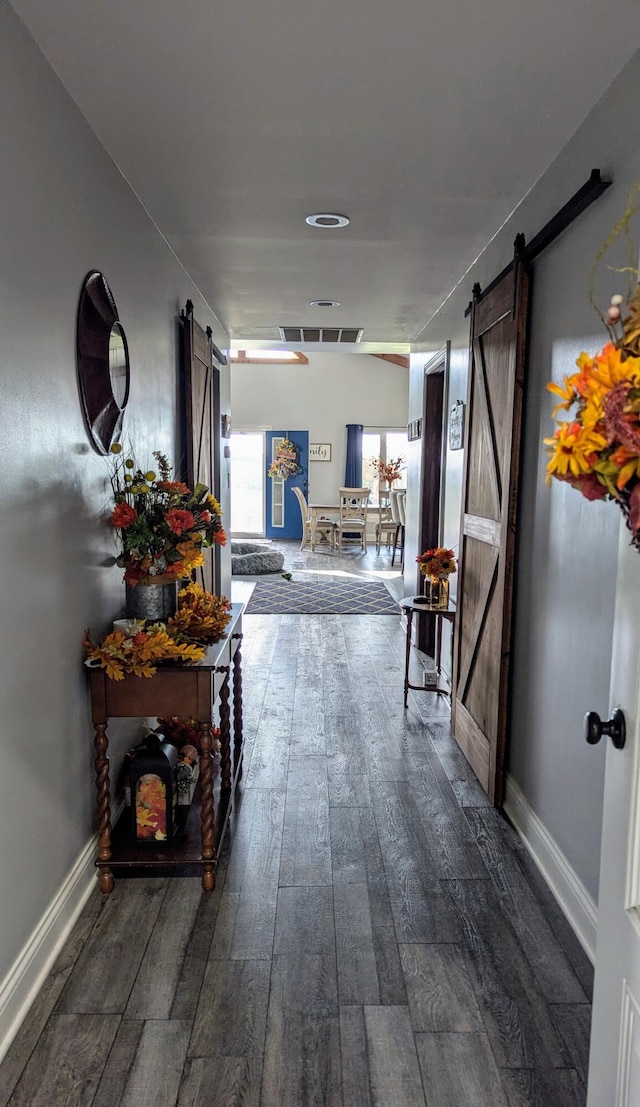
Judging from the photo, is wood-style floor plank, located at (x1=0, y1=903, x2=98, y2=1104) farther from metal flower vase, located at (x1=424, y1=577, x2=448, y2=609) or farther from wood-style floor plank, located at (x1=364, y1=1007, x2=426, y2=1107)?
metal flower vase, located at (x1=424, y1=577, x2=448, y2=609)

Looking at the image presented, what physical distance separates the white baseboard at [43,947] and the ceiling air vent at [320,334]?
15.4 feet

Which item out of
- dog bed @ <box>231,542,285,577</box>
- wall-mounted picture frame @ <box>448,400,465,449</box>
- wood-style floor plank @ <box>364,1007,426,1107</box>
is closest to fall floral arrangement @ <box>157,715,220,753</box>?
wood-style floor plank @ <box>364,1007,426,1107</box>

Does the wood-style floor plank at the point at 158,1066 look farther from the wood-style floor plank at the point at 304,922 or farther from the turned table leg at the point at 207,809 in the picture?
the turned table leg at the point at 207,809

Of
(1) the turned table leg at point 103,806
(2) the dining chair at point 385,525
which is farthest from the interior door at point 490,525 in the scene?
(2) the dining chair at point 385,525

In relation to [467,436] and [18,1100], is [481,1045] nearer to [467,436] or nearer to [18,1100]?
[18,1100]

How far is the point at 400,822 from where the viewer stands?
2.94 metres

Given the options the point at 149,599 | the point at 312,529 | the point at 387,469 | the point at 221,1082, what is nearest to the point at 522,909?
the point at 221,1082

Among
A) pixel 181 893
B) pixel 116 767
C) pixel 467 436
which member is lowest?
pixel 181 893

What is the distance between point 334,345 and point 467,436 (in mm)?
3637

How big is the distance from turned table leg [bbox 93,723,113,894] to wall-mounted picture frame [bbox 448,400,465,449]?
2.63 m

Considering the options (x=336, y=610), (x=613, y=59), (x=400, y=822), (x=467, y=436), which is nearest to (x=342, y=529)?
(x=336, y=610)

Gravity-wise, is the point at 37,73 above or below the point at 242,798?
above

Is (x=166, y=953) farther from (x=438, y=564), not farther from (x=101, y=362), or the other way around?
(x=438, y=564)

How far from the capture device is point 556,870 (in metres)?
2.43
